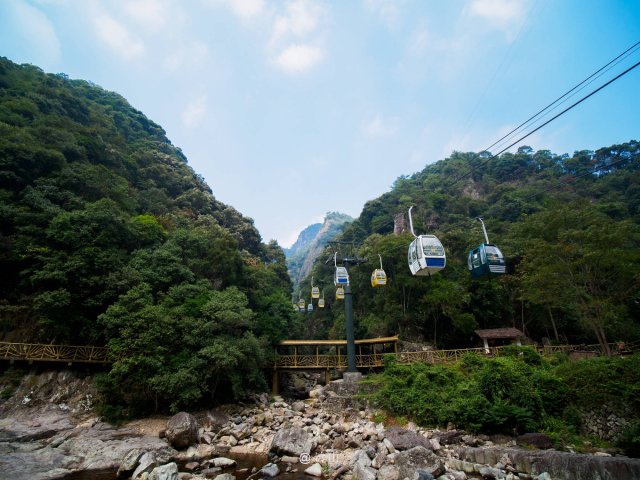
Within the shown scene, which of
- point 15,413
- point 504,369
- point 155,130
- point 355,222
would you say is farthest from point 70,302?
point 155,130

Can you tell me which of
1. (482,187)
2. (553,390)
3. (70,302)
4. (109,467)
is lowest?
(109,467)

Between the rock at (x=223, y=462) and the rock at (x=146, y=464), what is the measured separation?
5.13 ft

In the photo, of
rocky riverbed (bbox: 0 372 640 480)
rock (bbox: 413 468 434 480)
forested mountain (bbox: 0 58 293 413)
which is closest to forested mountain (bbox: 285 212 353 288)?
forested mountain (bbox: 0 58 293 413)

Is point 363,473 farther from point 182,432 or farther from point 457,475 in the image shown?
point 182,432

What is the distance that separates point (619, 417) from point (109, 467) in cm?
1314

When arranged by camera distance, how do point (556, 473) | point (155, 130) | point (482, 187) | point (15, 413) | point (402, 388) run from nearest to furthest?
1. point (556, 473)
2. point (15, 413)
3. point (402, 388)
4. point (482, 187)
5. point (155, 130)

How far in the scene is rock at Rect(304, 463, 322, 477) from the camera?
7.51 m

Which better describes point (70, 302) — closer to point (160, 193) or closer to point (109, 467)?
point (109, 467)

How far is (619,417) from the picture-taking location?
23.6 ft

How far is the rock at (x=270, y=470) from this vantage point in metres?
7.65

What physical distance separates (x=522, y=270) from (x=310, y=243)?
112242 millimetres

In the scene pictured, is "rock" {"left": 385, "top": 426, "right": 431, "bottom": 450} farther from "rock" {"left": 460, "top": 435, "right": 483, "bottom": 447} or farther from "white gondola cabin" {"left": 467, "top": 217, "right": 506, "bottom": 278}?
"white gondola cabin" {"left": 467, "top": 217, "right": 506, "bottom": 278}

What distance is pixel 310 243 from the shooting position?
127m

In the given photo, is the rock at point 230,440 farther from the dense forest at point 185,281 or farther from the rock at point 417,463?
the rock at point 417,463
